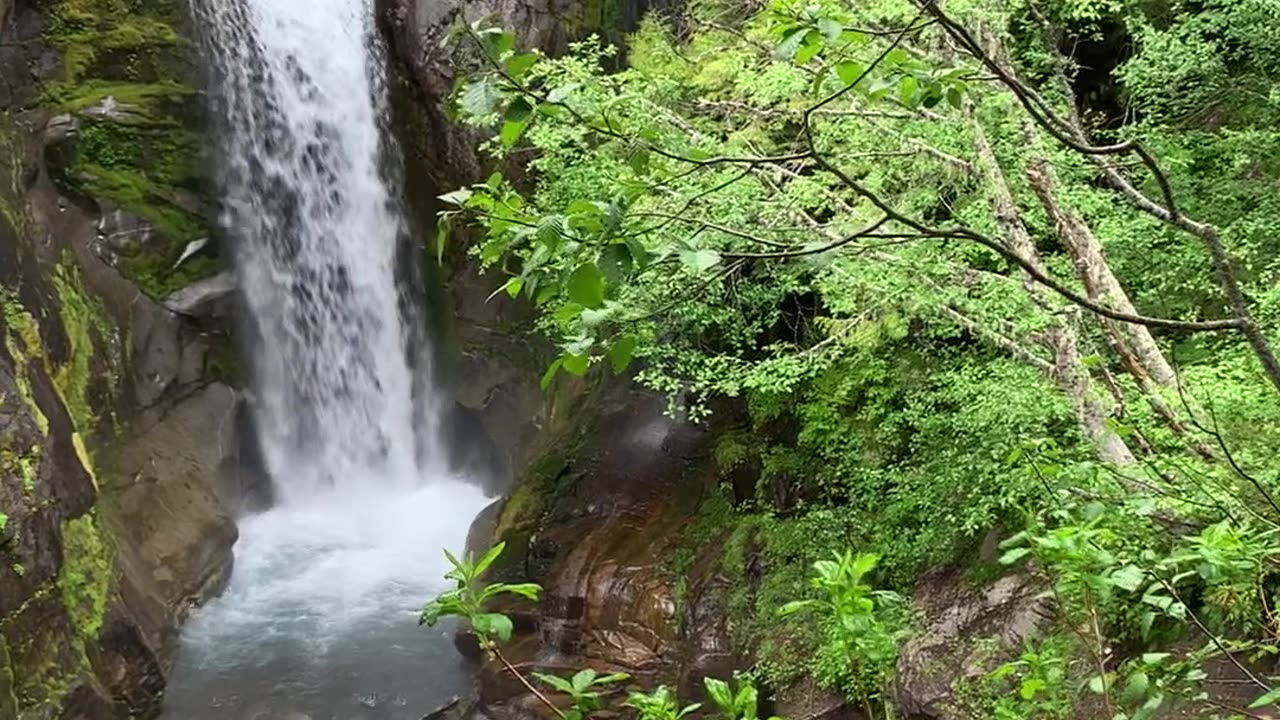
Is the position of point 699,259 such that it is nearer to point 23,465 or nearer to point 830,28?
point 830,28

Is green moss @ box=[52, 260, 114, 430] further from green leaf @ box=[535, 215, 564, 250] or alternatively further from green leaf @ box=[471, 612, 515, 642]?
green leaf @ box=[535, 215, 564, 250]

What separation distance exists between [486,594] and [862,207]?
201 inches

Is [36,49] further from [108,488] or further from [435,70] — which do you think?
[108,488]

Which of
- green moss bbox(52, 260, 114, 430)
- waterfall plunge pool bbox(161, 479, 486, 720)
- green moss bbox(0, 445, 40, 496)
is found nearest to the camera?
green moss bbox(0, 445, 40, 496)

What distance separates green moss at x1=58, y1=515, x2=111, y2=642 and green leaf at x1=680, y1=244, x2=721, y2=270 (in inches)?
303

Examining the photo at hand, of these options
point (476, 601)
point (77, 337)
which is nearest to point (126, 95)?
point (77, 337)

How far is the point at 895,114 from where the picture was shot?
5398 millimetres

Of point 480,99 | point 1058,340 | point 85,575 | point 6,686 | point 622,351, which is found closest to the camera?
point 480,99

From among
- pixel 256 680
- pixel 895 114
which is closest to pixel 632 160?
pixel 895 114

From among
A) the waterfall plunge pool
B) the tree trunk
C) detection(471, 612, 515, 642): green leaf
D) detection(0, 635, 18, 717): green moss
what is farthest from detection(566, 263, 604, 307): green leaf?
the waterfall plunge pool

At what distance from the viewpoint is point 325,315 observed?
40.0 feet

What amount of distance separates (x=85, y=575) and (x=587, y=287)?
8041 mm

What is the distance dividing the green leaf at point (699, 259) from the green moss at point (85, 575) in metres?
7.70

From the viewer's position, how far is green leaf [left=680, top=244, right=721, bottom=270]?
1318mm
